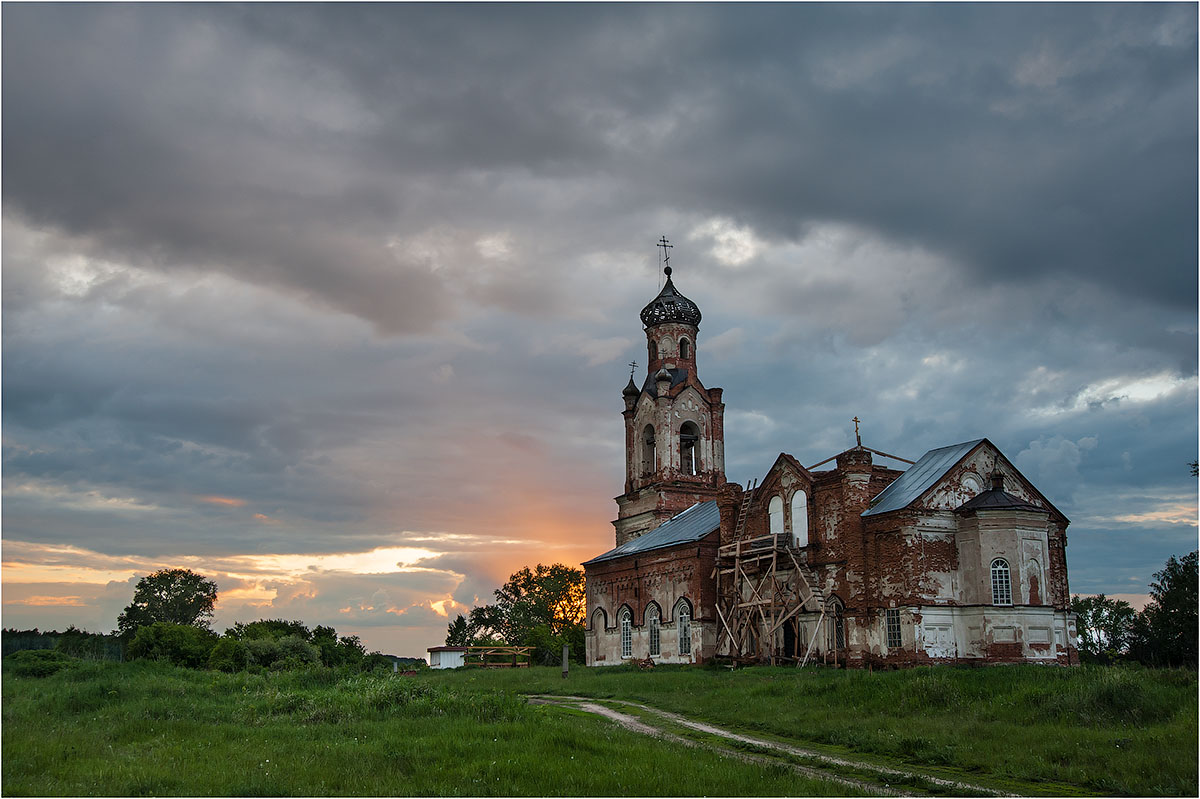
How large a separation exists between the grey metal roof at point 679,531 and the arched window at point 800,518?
577 cm

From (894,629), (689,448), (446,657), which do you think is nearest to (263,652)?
(894,629)

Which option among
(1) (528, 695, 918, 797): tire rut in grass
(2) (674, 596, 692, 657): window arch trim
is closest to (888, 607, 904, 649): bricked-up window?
(1) (528, 695, 918, 797): tire rut in grass

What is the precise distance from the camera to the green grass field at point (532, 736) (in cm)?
1323

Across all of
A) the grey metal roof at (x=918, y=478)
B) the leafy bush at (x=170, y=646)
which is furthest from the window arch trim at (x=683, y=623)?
the leafy bush at (x=170, y=646)

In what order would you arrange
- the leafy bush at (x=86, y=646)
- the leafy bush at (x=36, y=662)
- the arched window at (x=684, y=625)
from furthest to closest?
the arched window at (x=684, y=625) → the leafy bush at (x=86, y=646) → the leafy bush at (x=36, y=662)

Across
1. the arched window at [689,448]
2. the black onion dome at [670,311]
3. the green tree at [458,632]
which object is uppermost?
the black onion dome at [670,311]

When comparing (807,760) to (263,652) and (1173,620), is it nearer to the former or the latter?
(263,652)

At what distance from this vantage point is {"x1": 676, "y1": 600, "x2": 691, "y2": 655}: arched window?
4162 centimetres

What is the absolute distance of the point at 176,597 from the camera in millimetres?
75938

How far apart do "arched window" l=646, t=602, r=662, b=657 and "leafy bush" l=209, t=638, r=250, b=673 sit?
18.8 metres

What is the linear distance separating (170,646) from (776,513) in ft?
74.6

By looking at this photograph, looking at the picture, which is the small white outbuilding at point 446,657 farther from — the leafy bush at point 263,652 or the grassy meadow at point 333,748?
the grassy meadow at point 333,748

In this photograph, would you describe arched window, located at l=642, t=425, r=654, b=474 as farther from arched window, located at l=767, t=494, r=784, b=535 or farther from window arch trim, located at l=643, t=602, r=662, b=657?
arched window, located at l=767, t=494, r=784, b=535

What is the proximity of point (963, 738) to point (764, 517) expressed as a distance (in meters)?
21.1
